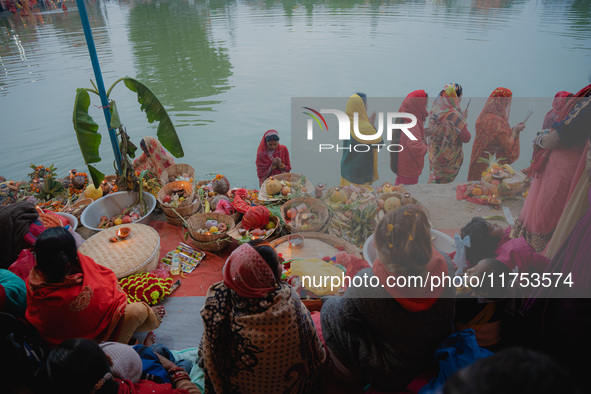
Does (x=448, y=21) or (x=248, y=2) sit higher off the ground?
(x=248, y=2)

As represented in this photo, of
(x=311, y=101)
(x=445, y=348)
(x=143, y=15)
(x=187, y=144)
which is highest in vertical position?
(x=143, y=15)

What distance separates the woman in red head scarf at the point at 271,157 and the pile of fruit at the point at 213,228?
3.91 ft

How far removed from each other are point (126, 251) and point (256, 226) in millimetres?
1199

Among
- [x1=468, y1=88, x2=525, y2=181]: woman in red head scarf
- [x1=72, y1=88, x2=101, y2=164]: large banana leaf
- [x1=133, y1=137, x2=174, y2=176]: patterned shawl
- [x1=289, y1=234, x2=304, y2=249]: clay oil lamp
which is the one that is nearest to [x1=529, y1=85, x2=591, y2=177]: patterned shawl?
[x1=468, y1=88, x2=525, y2=181]: woman in red head scarf

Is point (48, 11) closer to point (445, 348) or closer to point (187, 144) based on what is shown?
point (187, 144)

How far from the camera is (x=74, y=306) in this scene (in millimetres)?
1854

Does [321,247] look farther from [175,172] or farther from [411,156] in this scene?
[175,172]

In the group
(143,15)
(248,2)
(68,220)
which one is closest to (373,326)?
(68,220)

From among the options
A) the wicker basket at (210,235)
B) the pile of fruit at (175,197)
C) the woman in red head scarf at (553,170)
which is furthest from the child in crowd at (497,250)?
the pile of fruit at (175,197)

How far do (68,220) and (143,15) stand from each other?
21722mm

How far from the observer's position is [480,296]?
142 cm

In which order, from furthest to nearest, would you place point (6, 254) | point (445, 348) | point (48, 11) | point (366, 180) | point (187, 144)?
point (48, 11) < point (187, 144) < point (6, 254) < point (366, 180) < point (445, 348)

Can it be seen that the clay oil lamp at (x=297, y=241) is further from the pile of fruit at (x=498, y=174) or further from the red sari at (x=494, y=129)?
the red sari at (x=494, y=129)

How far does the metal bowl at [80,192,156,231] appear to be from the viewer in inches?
137
